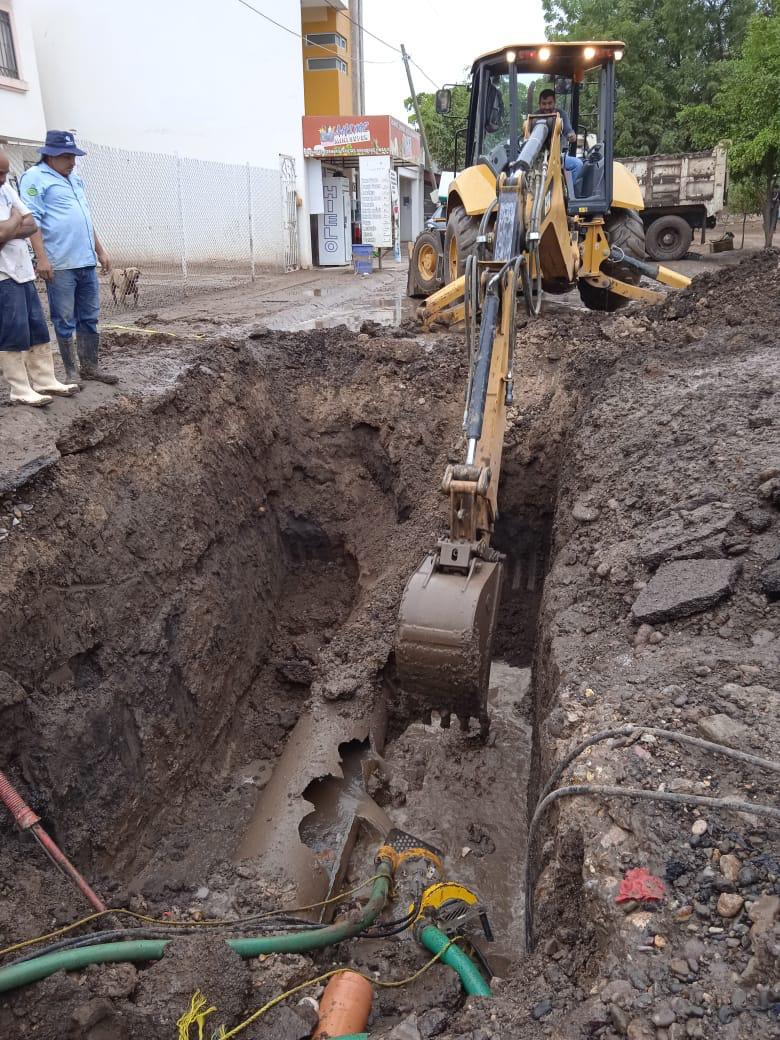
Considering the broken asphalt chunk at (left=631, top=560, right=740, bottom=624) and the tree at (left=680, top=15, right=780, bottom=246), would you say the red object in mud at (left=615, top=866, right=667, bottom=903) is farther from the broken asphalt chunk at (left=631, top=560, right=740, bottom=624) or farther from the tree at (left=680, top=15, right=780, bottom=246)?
the tree at (left=680, top=15, right=780, bottom=246)

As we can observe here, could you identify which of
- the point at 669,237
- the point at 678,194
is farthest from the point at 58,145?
the point at 669,237

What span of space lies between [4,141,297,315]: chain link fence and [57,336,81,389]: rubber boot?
18.5ft

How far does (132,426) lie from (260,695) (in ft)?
7.77

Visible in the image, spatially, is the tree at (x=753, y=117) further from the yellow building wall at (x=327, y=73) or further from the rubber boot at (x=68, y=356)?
the rubber boot at (x=68, y=356)

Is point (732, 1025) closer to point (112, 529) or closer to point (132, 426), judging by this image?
point (112, 529)

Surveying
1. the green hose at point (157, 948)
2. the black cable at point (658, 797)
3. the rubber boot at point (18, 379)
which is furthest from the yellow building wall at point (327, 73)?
the black cable at point (658, 797)

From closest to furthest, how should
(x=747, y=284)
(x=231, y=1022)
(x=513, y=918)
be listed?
(x=231, y=1022)
(x=513, y=918)
(x=747, y=284)

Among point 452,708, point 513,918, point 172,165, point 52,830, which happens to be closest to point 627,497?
point 452,708

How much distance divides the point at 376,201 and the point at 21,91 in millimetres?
8332

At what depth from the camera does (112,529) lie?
5.11m

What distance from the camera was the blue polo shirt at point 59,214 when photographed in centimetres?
567

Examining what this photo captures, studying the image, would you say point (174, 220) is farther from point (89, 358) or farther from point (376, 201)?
point (89, 358)

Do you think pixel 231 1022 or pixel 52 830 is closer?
pixel 231 1022

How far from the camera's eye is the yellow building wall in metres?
25.8
